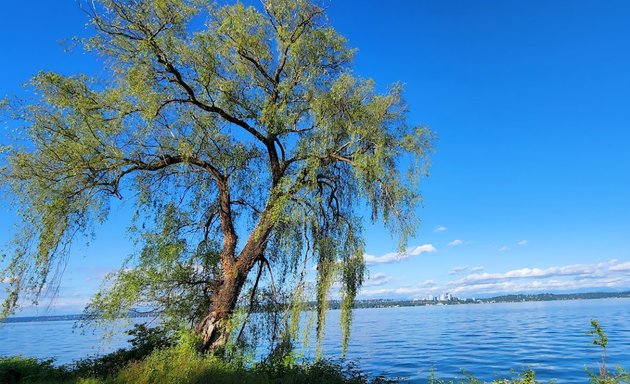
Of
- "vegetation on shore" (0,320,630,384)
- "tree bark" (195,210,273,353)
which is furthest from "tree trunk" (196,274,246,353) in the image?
"vegetation on shore" (0,320,630,384)

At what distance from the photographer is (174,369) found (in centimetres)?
967

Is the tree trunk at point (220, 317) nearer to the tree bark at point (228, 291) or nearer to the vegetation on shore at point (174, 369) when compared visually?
the tree bark at point (228, 291)

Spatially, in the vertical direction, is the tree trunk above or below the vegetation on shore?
above

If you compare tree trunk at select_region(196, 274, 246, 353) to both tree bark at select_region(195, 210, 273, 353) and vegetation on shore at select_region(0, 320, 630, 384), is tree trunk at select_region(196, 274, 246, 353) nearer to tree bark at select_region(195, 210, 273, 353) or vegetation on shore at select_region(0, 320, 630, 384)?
tree bark at select_region(195, 210, 273, 353)

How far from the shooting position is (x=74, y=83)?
1204cm

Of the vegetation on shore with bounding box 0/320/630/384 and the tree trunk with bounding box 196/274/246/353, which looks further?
the tree trunk with bounding box 196/274/246/353

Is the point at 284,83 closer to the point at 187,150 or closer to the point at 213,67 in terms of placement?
the point at 213,67

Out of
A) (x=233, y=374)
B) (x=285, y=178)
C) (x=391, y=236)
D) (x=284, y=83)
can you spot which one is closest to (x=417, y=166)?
(x=391, y=236)

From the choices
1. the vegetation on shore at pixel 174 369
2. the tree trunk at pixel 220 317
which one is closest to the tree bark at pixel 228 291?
the tree trunk at pixel 220 317

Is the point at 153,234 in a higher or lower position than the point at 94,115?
lower

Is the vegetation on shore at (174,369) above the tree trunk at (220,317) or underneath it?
underneath

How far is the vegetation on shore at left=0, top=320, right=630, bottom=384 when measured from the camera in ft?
30.7

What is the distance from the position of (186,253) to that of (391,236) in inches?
257

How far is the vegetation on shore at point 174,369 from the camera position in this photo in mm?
9359
